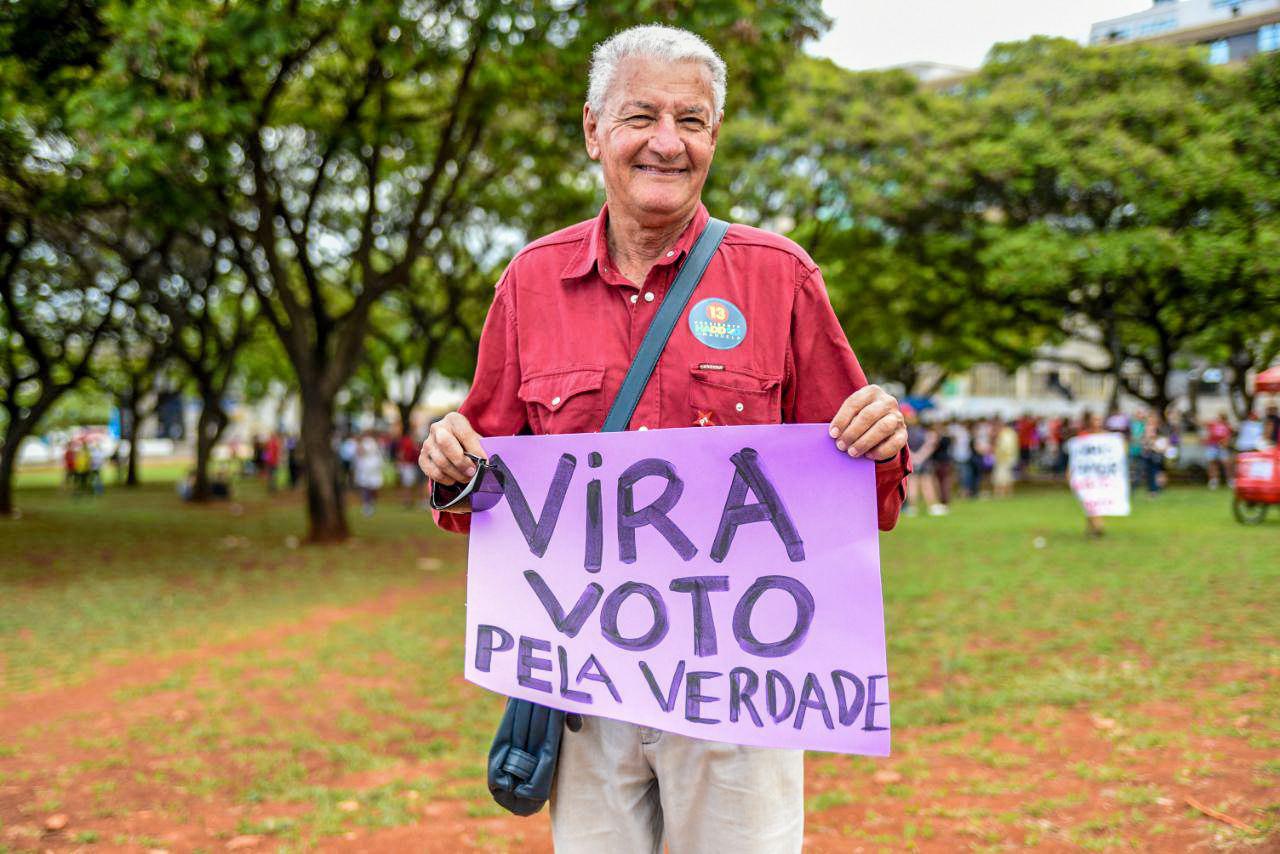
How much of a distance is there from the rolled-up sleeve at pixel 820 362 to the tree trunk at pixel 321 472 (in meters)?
12.0

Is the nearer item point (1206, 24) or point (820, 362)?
point (820, 362)

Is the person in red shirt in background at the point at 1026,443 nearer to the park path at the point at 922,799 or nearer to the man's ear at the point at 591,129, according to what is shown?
the park path at the point at 922,799

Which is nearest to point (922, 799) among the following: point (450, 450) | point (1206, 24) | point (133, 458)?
point (450, 450)

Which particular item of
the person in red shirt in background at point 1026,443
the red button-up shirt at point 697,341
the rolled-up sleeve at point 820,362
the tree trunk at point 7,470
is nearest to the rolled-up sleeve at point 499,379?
the red button-up shirt at point 697,341

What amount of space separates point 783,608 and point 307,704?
4.99m

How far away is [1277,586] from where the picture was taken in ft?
29.6

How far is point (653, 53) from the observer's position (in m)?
1.88

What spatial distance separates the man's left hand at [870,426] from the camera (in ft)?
5.84

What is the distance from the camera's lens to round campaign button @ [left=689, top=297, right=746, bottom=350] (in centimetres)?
192

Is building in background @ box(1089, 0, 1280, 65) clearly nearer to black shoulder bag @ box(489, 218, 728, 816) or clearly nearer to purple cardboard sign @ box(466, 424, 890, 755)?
black shoulder bag @ box(489, 218, 728, 816)

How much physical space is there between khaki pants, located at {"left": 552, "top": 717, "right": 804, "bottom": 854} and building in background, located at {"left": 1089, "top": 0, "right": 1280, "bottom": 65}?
287 centimetres

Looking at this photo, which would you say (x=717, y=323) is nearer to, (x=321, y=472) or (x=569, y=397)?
(x=569, y=397)

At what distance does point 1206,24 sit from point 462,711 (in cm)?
550

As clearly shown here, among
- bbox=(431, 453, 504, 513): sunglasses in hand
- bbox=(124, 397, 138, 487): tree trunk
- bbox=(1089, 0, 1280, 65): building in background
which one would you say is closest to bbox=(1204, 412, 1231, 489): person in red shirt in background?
bbox=(1089, 0, 1280, 65): building in background
